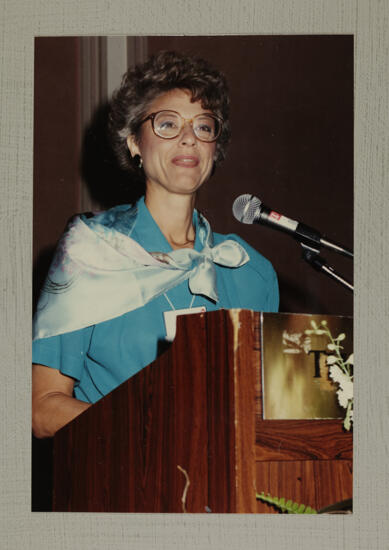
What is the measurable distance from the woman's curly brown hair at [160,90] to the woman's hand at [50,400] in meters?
0.63

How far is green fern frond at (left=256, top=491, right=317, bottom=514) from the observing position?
5.51 feet

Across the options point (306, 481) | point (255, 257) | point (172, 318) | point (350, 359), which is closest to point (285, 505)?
point (306, 481)

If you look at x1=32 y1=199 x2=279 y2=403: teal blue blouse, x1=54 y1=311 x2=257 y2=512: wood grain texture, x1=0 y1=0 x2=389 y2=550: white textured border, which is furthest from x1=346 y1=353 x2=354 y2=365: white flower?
x1=54 y1=311 x2=257 y2=512: wood grain texture

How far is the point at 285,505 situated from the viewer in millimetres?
1715

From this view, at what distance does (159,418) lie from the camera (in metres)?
1.73

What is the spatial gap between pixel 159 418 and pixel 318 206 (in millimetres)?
770

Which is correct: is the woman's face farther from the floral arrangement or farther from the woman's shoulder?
the floral arrangement

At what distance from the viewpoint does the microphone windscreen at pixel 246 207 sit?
201 cm

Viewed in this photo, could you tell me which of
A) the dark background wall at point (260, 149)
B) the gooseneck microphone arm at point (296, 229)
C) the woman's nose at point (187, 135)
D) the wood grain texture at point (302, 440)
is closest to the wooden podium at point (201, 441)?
the wood grain texture at point (302, 440)

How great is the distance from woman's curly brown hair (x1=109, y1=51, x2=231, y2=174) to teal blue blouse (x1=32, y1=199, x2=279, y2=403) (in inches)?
8.3

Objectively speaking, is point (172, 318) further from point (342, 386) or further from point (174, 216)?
point (342, 386)
